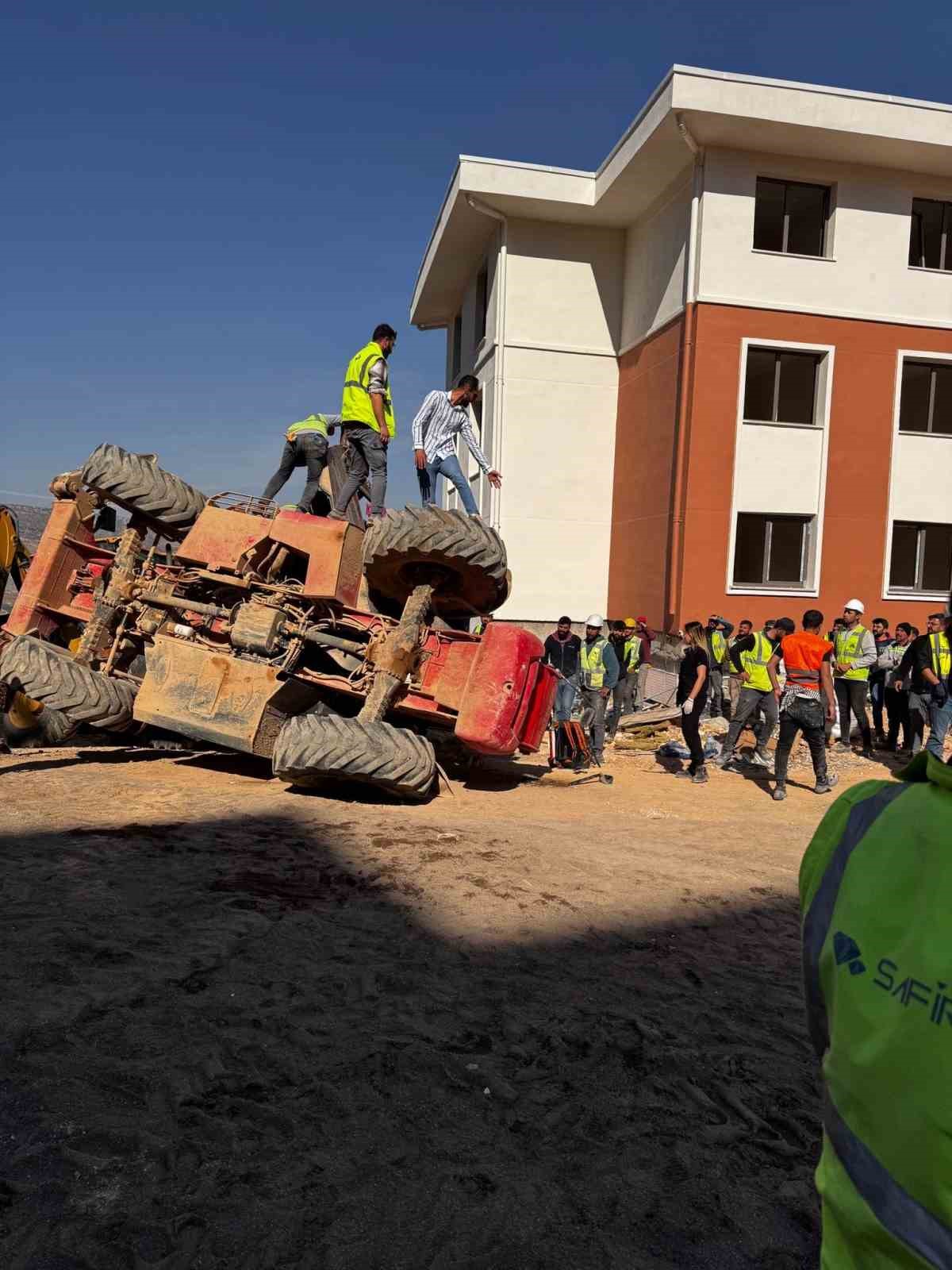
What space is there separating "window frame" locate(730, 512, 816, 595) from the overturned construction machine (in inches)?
365

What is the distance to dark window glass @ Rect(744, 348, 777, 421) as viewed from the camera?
1619cm

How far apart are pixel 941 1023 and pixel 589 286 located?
63.3 ft

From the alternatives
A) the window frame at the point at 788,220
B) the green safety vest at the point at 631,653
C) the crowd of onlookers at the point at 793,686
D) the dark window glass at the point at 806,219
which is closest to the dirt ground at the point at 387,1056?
the crowd of onlookers at the point at 793,686

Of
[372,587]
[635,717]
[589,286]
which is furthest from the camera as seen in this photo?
[589,286]

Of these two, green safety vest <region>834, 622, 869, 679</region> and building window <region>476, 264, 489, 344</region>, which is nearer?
green safety vest <region>834, 622, 869, 679</region>

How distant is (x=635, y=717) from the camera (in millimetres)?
14055

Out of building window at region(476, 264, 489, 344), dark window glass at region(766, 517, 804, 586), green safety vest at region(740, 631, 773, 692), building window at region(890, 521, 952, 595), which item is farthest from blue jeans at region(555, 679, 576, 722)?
building window at region(476, 264, 489, 344)

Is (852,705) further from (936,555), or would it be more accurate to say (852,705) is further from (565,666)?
(936,555)

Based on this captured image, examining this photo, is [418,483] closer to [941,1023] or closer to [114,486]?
[114,486]

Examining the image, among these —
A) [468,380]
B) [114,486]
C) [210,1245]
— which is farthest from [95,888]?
[468,380]

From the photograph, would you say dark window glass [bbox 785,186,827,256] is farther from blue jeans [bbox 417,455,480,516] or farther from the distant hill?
the distant hill

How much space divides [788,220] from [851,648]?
28.3 feet

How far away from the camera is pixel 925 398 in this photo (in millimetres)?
16703

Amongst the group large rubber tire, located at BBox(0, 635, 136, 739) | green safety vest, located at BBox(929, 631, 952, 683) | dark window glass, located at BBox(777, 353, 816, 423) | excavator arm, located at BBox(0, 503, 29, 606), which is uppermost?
dark window glass, located at BBox(777, 353, 816, 423)
